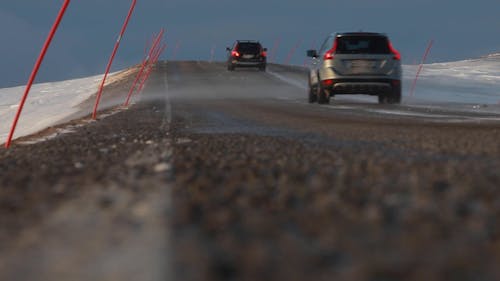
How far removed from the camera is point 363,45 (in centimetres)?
2012

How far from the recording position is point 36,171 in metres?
6.01

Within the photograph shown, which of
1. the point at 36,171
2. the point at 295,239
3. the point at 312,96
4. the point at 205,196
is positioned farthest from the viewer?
the point at 312,96

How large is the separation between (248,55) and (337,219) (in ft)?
140

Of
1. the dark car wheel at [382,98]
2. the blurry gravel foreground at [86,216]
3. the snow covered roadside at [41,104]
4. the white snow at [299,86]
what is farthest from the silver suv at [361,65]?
the blurry gravel foreground at [86,216]

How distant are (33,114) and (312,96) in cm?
1325

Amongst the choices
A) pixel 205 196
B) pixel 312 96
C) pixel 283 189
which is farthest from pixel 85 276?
pixel 312 96

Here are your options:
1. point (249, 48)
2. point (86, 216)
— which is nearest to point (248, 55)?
point (249, 48)

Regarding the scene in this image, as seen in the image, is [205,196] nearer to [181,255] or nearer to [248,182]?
[248,182]

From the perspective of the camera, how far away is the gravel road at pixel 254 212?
2553mm

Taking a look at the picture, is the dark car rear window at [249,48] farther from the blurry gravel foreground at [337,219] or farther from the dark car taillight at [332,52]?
the blurry gravel foreground at [337,219]

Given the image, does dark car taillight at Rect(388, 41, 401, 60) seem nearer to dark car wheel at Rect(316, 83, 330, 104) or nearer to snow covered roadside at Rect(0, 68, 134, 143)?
dark car wheel at Rect(316, 83, 330, 104)

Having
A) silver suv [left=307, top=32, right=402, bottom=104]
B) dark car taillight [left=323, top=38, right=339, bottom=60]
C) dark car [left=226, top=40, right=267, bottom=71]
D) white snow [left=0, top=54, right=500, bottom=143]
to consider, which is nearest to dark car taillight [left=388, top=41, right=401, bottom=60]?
silver suv [left=307, top=32, right=402, bottom=104]

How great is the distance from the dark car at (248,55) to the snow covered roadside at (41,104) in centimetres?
835

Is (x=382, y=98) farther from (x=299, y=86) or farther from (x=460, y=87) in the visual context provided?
(x=460, y=87)
